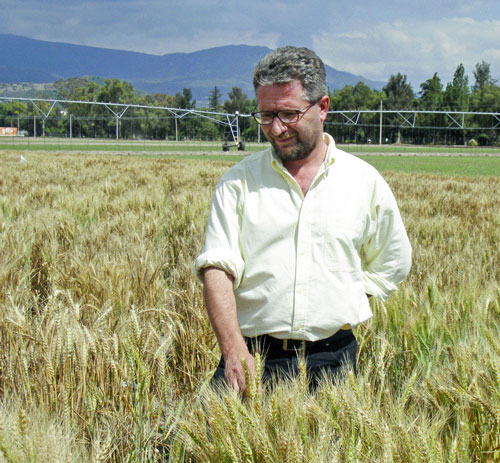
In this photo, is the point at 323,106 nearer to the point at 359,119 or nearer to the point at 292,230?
the point at 292,230

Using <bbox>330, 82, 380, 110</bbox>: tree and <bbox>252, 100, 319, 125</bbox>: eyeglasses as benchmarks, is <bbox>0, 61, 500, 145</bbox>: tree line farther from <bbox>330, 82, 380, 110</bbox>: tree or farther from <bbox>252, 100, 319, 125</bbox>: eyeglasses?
<bbox>252, 100, 319, 125</bbox>: eyeglasses

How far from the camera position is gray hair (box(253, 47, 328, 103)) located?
6.49ft

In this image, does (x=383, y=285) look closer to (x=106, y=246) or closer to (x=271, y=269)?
(x=271, y=269)

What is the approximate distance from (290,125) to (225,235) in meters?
0.45

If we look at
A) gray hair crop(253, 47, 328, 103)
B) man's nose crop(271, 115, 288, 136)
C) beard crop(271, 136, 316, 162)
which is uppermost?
gray hair crop(253, 47, 328, 103)

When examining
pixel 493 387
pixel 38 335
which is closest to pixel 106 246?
pixel 38 335

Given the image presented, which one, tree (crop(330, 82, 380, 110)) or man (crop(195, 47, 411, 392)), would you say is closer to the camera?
man (crop(195, 47, 411, 392))

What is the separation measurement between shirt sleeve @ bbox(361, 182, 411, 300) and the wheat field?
0.19 metres

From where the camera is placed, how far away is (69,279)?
120 inches

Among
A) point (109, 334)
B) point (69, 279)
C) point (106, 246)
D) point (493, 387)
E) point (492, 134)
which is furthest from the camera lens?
point (492, 134)

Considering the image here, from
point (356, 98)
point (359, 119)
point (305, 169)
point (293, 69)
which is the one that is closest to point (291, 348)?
point (305, 169)

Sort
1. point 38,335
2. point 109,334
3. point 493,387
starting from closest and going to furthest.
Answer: point 493,387
point 38,335
point 109,334

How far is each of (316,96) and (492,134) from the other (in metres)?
86.5

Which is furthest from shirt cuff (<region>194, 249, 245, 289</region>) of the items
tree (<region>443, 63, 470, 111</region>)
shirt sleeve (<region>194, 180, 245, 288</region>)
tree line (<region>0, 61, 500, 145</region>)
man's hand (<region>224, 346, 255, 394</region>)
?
tree (<region>443, 63, 470, 111</region>)
